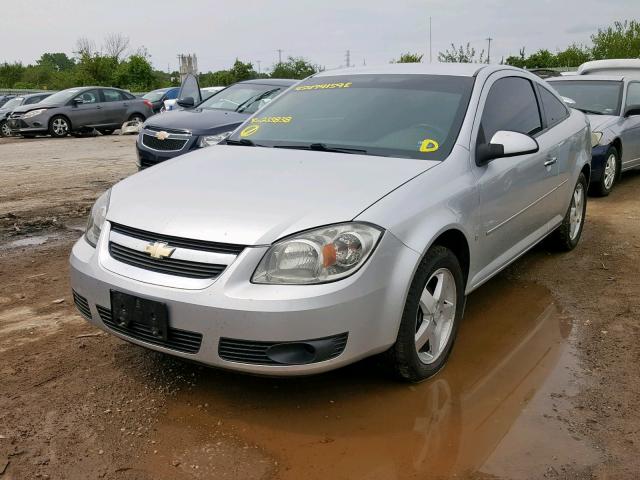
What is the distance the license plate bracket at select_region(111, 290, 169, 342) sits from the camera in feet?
9.20

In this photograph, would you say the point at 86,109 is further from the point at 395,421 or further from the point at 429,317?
the point at 395,421

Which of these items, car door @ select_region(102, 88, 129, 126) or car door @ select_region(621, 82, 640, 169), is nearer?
car door @ select_region(621, 82, 640, 169)

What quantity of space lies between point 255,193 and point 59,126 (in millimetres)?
17871

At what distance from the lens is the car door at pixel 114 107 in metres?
19.6

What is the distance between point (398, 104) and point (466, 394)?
1.81 meters

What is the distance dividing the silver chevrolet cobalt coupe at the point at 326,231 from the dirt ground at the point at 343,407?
1.04 feet

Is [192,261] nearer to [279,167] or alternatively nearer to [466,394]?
[279,167]

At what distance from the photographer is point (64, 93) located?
19344 millimetres

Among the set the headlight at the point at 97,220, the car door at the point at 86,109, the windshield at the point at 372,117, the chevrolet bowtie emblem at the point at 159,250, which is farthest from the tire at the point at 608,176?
the car door at the point at 86,109

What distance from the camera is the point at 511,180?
4016mm

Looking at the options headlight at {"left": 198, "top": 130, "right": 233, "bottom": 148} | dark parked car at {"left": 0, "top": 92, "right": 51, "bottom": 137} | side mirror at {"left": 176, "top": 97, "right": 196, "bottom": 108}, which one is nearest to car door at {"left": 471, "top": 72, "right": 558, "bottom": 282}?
headlight at {"left": 198, "top": 130, "right": 233, "bottom": 148}

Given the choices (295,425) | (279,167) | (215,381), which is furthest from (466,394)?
(279,167)

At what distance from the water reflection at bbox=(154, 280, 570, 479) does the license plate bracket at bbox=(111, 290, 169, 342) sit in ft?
1.52

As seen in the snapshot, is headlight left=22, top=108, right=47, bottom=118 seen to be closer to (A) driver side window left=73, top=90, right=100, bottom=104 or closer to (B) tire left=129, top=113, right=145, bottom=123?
(A) driver side window left=73, top=90, right=100, bottom=104
